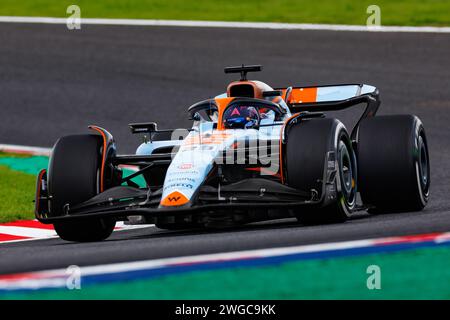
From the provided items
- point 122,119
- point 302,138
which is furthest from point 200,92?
point 302,138

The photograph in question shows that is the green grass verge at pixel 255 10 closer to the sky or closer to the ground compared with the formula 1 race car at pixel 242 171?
closer to the sky

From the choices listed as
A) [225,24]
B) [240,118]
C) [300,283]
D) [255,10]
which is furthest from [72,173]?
[255,10]

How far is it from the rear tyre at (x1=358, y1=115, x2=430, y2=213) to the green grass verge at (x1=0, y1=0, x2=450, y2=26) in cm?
1225

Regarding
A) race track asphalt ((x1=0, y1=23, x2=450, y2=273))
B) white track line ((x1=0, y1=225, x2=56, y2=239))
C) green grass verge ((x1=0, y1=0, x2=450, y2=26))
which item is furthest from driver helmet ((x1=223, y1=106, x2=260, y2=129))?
green grass verge ((x1=0, y1=0, x2=450, y2=26))

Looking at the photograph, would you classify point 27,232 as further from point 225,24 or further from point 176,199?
point 225,24

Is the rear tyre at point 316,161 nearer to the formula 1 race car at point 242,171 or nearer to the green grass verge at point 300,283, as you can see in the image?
the formula 1 race car at point 242,171

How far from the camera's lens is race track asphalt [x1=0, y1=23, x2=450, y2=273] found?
17.6m

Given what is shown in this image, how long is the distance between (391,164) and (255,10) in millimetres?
14617

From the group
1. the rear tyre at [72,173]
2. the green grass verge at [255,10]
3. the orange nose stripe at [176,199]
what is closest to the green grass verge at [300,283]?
the orange nose stripe at [176,199]

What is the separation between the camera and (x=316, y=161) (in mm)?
8875

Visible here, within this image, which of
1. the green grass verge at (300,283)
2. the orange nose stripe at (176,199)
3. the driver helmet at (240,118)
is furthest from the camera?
the driver helmet at (240,118)

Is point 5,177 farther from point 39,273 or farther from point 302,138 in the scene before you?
point 39,273

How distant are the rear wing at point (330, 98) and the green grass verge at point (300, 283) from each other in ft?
15.4

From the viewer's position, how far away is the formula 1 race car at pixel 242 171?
29.0 feet
